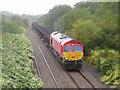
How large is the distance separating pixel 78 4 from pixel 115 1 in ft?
53.4

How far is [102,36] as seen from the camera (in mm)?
18828

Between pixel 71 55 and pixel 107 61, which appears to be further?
pixel 71 55

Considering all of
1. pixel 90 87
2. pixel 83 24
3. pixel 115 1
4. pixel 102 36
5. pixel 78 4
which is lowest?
pixel 90 87

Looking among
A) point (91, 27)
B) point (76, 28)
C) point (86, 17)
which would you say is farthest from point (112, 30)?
point (86, 17)

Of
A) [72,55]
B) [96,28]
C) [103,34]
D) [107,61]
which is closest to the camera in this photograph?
[107,61]

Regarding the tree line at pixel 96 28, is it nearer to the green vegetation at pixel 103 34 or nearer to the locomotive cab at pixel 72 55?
the green vegetation at pixel 103 34

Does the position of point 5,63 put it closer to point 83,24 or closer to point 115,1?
point 115,1

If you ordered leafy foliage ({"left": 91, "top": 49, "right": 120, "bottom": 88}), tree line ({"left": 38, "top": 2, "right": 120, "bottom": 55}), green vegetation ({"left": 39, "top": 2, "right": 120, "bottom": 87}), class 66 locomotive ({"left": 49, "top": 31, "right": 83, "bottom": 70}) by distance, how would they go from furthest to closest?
tree line ({"left": 38, "top": 2, "right": 120, "bottom": 55}) < class 66 locomotive ({"left": 49, "top": 31, "right": 83, "bottom": 70}) < green vegetation ({"left": 39, "top": 2, "right": 120, "bottom": 87}) < leafy foliage ({"left": 91, "top": 49, "right": 120, "bottom": 88})

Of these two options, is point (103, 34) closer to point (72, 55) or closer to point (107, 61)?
point (107, 61)

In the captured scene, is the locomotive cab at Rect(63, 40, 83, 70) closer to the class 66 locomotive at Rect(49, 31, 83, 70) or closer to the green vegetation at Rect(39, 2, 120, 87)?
the class 66 locomotive at Rect(49, 31, 83, 70)

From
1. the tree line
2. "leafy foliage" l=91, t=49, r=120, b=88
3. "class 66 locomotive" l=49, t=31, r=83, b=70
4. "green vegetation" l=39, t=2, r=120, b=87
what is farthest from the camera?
the tree line

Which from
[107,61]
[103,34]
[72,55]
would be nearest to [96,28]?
[103,34]

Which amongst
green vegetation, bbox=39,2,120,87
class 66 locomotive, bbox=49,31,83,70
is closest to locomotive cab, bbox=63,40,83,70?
class 66 locomotive, bbox=49,31,83,70

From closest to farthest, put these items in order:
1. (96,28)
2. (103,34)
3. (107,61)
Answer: (107,61), (103,34), (96,28)
